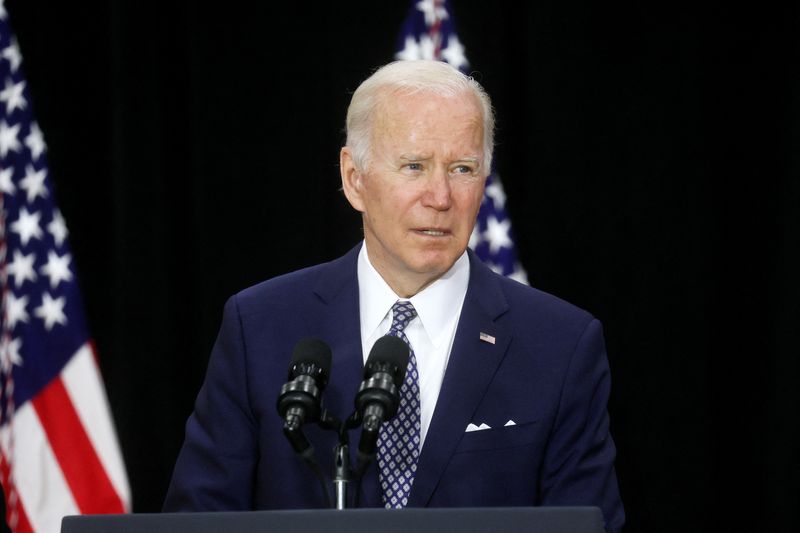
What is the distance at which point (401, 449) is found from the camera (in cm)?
231

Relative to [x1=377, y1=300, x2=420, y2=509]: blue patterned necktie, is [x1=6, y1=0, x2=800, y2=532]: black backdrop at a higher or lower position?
higher

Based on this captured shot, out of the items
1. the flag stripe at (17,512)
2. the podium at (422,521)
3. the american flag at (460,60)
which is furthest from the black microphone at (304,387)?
the flag stripe at (17,512)

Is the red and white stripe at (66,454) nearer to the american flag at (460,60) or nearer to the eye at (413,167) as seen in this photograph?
the american flag at (460,60)

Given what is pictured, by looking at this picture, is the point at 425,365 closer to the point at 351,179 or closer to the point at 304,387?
the point at 351,179

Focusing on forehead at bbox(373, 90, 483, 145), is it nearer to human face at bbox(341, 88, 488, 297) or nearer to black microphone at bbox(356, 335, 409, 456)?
human face at bbox(341, 88, 488, 297)

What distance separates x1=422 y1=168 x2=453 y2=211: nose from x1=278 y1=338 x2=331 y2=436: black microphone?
0.61 metres

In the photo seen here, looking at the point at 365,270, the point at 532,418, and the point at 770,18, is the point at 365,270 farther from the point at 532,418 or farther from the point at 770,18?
the point at 770,18

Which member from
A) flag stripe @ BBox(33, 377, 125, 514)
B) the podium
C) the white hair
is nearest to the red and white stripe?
flag stripe @ BBox(33, 377, 125, 514)

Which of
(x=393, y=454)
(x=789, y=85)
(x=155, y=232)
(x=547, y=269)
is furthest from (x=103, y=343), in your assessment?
(x=789, y=85)

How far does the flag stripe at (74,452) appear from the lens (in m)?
3.56

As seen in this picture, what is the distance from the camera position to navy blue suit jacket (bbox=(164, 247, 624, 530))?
229 centimetres

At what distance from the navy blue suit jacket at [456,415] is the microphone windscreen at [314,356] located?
0.52 meters

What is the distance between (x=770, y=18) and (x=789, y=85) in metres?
0.22

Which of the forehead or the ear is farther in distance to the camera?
the ear
